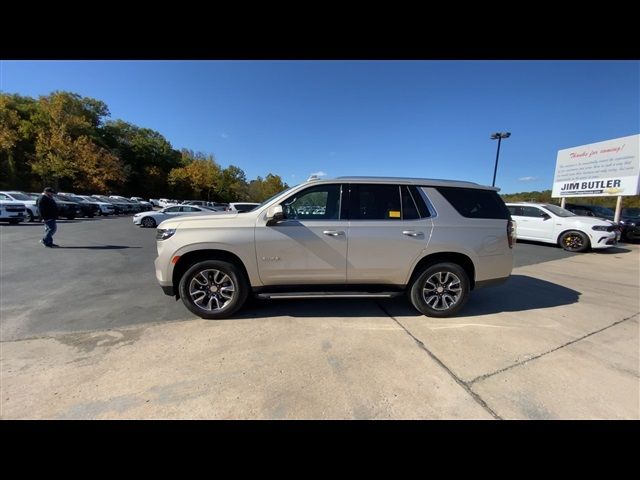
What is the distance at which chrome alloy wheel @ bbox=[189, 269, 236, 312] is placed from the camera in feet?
11.4

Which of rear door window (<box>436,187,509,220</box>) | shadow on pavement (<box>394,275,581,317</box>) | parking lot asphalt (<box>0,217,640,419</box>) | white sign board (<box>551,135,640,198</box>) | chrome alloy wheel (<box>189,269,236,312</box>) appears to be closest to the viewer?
parking lot asphalt (<box>0,217,640,419</box>)

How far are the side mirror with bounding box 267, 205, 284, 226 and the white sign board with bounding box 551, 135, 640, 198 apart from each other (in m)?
17.1

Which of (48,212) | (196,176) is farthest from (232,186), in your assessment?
(48,212)

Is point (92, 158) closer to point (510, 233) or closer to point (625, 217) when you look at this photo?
point (510, 233)

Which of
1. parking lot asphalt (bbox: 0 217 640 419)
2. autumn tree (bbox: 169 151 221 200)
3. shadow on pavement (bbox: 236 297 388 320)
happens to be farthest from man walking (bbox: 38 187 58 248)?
autumn tree (bbox: 169 151 221 200)

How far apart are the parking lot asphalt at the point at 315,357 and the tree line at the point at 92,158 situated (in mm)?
41961

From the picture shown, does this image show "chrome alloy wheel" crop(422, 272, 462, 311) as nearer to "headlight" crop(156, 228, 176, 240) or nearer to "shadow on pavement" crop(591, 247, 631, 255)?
"headlight" crop(156, 228, 176, 240)

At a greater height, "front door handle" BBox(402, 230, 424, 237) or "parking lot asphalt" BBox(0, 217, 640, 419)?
"front door handle" BBox(402, 230, 424, 237)

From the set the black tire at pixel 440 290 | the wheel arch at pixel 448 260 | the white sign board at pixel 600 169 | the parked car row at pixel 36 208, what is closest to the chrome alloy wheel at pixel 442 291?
the black tire at pixel 440 290

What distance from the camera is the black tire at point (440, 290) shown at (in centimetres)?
368

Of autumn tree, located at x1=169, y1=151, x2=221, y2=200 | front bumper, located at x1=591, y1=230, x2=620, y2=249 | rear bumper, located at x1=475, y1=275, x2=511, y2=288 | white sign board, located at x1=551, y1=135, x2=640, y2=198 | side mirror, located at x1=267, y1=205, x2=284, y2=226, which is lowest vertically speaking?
rear bumper, located at x1=475, y1=275, x2=511, y2=288

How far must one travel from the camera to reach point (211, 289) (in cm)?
351
